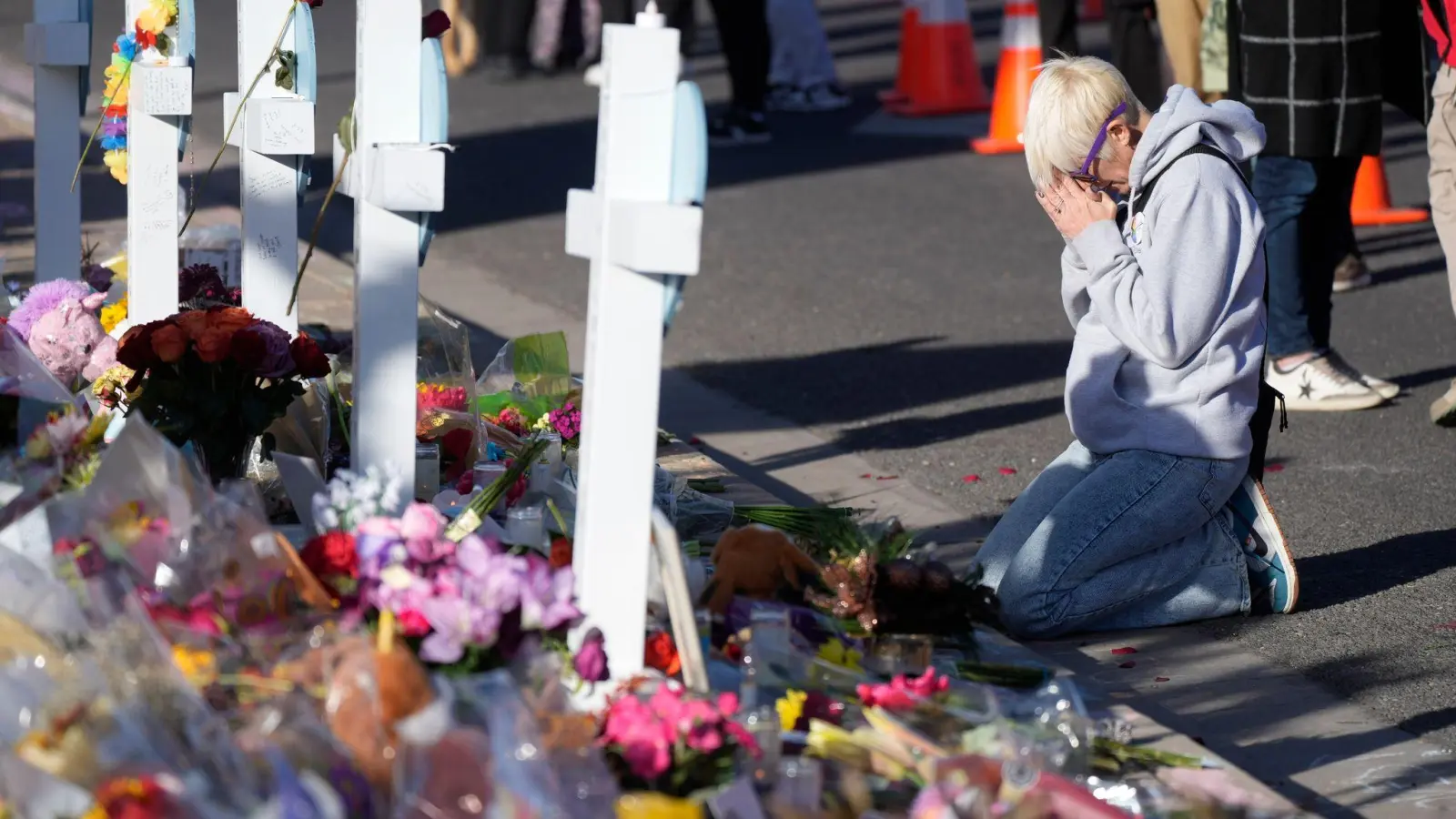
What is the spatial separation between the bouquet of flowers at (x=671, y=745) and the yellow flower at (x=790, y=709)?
9.8 inches

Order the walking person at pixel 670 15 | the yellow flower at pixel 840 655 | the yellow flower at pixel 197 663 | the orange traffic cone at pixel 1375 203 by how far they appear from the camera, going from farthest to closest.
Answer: the walking person at pixel 670 15, the orange traffic cone at pixel 1375 203, the yellow flower at pixel 840 655, the yellow flower at pixel 197 663

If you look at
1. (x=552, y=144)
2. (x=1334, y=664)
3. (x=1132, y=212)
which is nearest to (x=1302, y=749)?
(x=1334, y=664)

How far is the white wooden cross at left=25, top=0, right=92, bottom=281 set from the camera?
4.27m

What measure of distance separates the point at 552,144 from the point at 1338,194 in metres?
5.85

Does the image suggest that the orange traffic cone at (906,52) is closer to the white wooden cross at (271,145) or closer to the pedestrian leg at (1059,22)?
the pedestrian leg at (1059,22)

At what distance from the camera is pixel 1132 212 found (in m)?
3.79

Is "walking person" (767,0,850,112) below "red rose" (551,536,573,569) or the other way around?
the other way around

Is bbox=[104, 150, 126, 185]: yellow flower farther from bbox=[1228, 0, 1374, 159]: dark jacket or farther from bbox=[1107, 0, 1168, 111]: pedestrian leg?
bbox=[1107, 0, 1168, 111]: pedestrian leg

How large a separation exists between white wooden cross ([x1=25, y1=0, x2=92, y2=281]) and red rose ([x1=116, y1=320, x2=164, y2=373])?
1.08 meters

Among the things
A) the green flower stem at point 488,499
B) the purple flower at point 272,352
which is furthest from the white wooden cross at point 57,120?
the green flower stem at point 488,499

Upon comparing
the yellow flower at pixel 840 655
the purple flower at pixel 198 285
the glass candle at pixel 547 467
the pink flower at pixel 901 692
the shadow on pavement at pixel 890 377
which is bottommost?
the shadow on pavement at pixel 890 377

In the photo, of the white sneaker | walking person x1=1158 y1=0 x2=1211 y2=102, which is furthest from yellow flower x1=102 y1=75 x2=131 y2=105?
walking person x1=1158 y1=0 x2=1211 y2=102

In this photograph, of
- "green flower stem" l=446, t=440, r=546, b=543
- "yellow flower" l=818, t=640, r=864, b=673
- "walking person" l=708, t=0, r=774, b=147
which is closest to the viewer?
"yellow flower" l=818, t=640, r=864, b=673

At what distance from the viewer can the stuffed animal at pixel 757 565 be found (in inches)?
126
